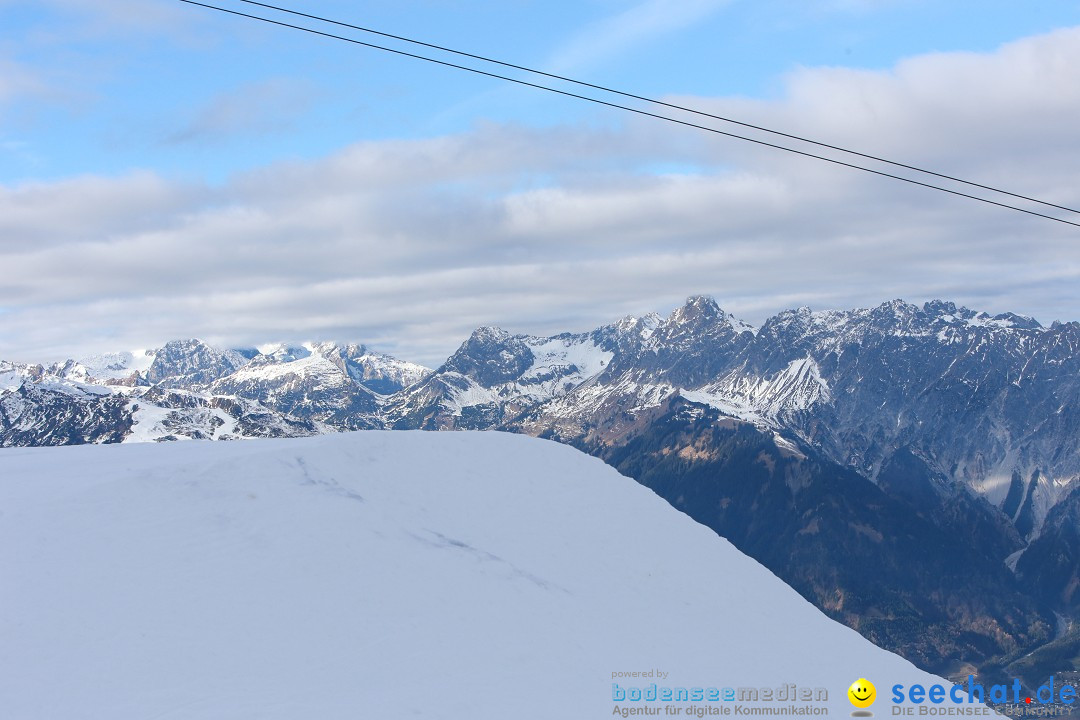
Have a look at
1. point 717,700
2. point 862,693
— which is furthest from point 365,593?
point 862,693

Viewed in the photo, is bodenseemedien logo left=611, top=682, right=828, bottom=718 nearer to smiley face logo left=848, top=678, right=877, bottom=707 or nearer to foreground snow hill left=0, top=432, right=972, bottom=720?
foreground snow hill left=0, top=432, right=972, bottom=720

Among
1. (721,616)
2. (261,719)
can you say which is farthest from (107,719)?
(721,616)

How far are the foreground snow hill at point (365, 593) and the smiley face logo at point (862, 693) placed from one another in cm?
50

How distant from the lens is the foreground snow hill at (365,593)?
28125 millimetres

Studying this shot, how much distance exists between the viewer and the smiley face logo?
35531mm

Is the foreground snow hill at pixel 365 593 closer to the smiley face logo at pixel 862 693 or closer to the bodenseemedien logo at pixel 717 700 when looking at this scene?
the bodenseemedien logo at pixel 717 700

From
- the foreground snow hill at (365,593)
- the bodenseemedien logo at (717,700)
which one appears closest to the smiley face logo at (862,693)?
the foreground snow hill at (365,593)

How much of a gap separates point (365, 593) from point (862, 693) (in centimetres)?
2011

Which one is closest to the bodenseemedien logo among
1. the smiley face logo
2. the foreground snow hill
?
the foreground snow hill

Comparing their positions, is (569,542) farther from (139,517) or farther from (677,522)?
(139,517)

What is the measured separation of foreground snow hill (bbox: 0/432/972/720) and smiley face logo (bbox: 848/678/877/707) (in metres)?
0.50

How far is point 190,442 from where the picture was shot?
2007 inches

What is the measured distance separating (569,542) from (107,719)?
2158 cm

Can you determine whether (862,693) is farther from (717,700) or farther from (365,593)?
(365,593)
